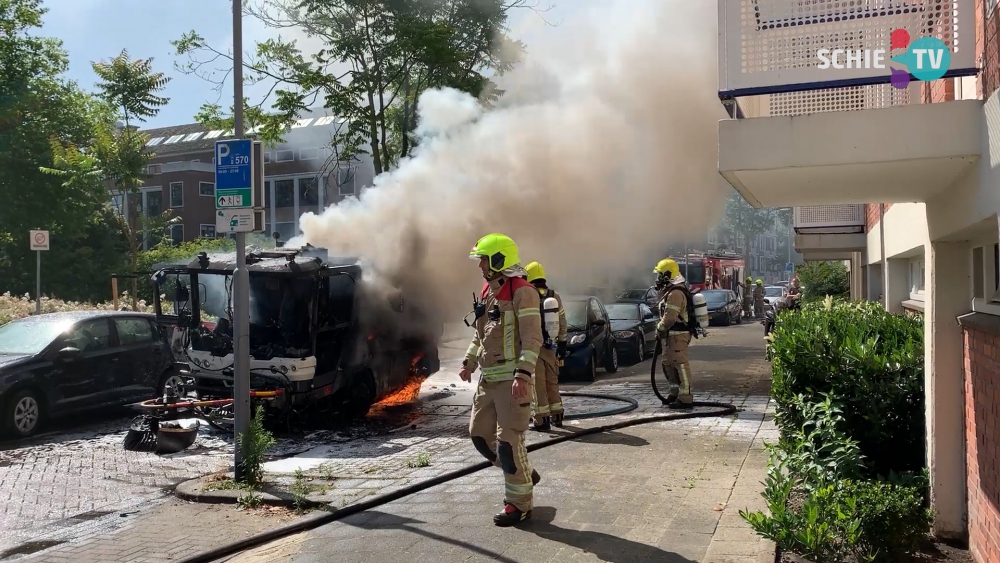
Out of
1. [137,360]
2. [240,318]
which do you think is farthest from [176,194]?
[240,318]

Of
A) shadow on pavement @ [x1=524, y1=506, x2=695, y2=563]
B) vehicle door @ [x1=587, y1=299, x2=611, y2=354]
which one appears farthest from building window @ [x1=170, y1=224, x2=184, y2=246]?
shadow on pavement @ [x1=524, y1=506, x2=695, y2=563]

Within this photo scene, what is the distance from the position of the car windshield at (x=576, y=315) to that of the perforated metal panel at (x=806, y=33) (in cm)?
965

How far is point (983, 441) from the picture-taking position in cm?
404

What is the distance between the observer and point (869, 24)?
3.97 m

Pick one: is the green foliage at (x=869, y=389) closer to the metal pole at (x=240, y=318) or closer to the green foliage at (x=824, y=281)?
the metal pole at (x=240, y=318)

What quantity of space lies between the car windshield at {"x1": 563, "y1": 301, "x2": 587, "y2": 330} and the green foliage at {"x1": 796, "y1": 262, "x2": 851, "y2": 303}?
361 inches

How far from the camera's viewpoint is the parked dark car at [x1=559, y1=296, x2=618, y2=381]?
44.0 feet

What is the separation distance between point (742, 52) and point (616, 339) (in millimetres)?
12027

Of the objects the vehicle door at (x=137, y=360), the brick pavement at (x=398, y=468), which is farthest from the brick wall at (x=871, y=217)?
the vehicle door at (x=137, y=360)

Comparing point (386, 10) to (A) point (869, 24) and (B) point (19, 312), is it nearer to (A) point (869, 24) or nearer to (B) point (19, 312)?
(B) point (19, 312)

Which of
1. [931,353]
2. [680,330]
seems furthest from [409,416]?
[931,353]

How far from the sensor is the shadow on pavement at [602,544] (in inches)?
182

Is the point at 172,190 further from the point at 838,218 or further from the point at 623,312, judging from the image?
the point at 838,218

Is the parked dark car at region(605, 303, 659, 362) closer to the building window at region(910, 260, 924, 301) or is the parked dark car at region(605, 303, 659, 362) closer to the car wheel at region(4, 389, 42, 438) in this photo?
the building window at region(910, 260, 924, 301)
